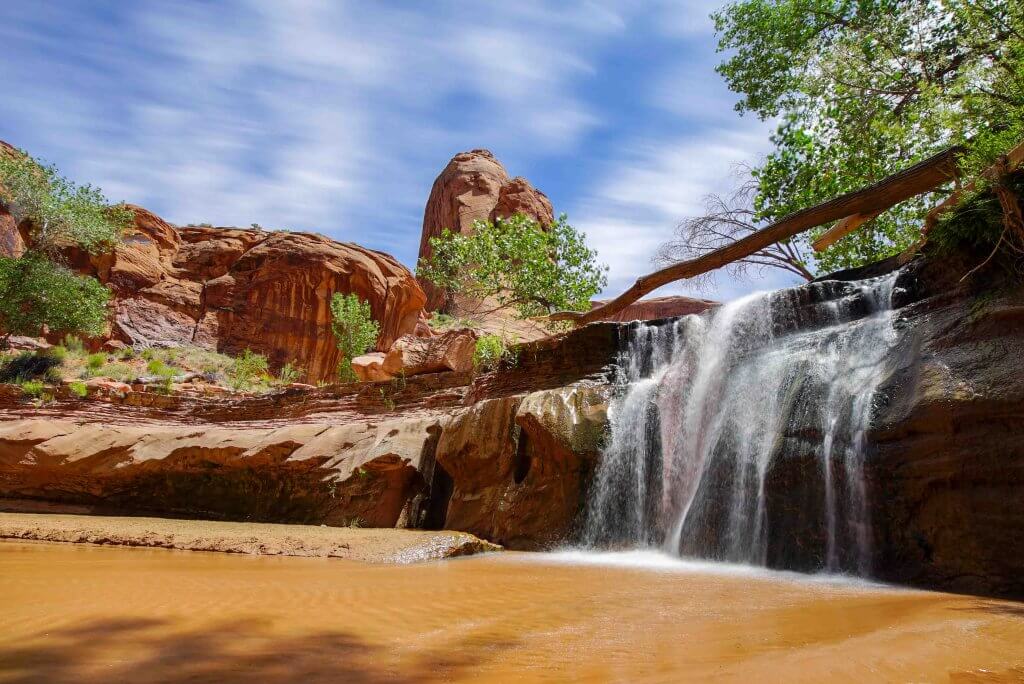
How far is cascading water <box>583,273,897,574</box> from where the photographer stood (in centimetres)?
693

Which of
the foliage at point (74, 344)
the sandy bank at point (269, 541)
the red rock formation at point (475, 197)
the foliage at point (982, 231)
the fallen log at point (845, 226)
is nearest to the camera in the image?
the foliage at point (982, 231)

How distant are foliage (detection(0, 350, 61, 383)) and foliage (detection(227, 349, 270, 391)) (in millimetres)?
5331

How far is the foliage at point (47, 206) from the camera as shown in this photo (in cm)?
2752

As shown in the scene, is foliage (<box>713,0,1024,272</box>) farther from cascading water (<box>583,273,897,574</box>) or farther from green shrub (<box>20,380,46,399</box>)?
green shrub (<box>20,380,46,399</box>)

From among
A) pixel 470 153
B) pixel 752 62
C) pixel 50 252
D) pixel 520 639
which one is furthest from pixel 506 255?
pixel 470 153

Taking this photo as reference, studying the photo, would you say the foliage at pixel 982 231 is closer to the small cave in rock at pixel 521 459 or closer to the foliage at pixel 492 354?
the small cave in rock at pixel 521 459

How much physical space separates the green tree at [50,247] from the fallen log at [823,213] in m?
20.9

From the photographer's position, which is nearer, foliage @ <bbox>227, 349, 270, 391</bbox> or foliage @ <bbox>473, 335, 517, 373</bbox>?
foliage @ <bbox>473, 335, 517, 373</bbox>

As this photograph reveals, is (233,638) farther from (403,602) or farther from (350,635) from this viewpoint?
(403,602)

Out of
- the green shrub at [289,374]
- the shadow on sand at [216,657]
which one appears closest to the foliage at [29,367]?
the green shrub at [289,374]

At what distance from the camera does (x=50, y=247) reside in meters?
27.5

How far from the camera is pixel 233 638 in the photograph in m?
2.92

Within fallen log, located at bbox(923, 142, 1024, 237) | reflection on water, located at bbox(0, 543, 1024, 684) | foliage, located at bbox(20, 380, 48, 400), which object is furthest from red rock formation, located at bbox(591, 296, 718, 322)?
reflection on water, located at bbox(0, 543, 1024, 684)

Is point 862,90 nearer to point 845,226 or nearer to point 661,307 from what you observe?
point 845,226
